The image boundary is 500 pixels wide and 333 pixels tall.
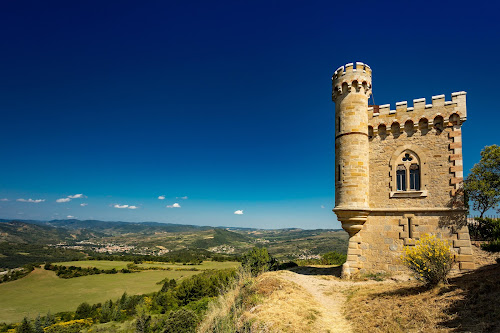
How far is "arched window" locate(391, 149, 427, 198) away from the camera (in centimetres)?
1488

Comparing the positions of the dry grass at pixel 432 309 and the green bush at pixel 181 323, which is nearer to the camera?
the dry grass at pixel 432 309

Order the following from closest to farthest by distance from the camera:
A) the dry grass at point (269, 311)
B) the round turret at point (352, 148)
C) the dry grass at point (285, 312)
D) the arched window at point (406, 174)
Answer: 1. the dry grass at point (285, 312)
2. the dry grass at point (269, 311)
3. the arched window at point (406, 174)
4. the round turret at point (352, 148)

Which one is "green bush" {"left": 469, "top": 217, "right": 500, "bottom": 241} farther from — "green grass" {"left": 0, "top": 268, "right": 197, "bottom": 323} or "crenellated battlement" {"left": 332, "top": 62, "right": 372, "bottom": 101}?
"green grass" {"left": 0, "top": 268, "right": 197, "bottom": 323}

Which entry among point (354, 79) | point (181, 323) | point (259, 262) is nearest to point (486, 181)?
point (354, 79)

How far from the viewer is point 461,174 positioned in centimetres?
1396

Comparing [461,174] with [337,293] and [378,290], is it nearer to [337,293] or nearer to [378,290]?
[378,290]

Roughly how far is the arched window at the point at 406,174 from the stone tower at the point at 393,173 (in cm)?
5

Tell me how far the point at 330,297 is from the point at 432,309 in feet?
15.5

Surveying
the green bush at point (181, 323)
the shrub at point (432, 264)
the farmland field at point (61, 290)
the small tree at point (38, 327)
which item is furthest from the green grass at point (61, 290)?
the shrub at point (432, 264)

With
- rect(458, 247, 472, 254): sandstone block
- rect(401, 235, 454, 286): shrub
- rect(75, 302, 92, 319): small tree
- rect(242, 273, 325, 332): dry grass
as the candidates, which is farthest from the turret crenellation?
rect(75, 302, 92, 319): small tree

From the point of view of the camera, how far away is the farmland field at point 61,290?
207 feet

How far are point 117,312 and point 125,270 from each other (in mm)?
43345

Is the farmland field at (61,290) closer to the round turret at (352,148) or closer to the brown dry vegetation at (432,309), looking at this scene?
the round turret at (352,148)

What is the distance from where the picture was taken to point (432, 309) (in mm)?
7789
